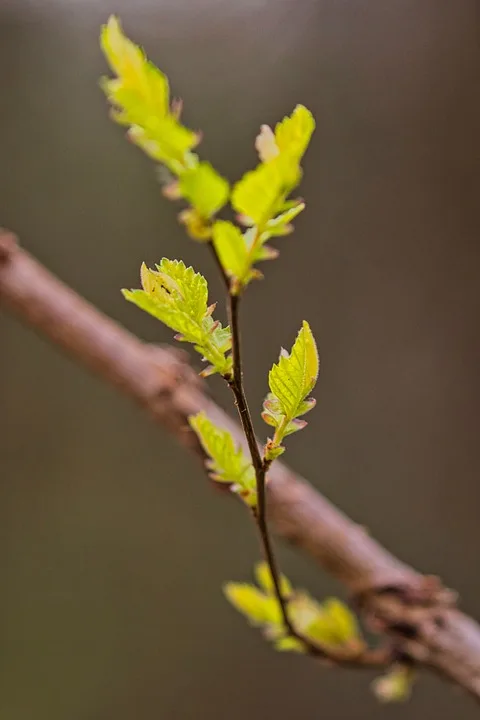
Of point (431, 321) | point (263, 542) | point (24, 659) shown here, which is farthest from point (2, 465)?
point (263, 542)

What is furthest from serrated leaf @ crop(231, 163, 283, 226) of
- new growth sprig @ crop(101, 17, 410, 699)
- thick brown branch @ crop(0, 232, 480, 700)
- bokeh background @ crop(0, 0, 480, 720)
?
bokeh background @ crop(0, 0, 480, 720)

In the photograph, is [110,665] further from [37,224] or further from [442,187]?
[442,187]

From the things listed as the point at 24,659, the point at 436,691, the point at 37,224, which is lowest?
the point at 24,659

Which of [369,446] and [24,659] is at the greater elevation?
[369,446]

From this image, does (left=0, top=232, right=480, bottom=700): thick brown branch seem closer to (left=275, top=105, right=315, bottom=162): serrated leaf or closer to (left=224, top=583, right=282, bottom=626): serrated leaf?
(left=224, top=583, right=282, bottom=626): serrated leaf

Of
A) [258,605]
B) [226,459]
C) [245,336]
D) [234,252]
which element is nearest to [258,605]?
[258,605]

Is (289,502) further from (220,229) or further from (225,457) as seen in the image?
(220,229)

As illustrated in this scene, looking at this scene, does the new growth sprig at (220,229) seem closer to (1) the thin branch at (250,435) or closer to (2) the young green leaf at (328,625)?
(1) the thin branch at (250,435)
